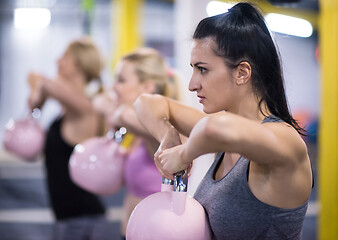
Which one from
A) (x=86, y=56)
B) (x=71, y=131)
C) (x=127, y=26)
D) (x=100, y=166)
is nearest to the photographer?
(x=100, y=166)

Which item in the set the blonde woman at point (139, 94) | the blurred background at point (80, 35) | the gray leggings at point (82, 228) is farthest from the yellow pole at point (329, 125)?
the blurred background at point (80, 35)

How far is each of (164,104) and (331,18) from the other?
1.88 m

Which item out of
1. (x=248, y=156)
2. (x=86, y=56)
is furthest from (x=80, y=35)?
(x=248, y=156)

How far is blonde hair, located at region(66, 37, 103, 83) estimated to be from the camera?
10.7 feet

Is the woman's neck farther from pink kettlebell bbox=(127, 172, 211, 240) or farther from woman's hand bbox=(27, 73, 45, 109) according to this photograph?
woman's hand bbox=(27, 73, 45, 109)

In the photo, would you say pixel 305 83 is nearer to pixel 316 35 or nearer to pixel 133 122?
pixel 316 35

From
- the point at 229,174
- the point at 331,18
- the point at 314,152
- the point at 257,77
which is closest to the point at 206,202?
the point at 229,174

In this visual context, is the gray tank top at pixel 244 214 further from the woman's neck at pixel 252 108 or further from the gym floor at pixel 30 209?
the gym floor at pixel 30 209

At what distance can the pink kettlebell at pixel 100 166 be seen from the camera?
7.75 feet

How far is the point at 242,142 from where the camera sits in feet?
3.03

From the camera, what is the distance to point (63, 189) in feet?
9.78

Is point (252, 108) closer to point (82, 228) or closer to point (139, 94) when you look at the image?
point (139, 94)

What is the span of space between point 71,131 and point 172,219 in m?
2.11

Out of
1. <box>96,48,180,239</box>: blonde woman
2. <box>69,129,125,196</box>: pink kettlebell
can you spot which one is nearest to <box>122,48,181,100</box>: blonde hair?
<box>96,48,180,239</box>: blonde woman
